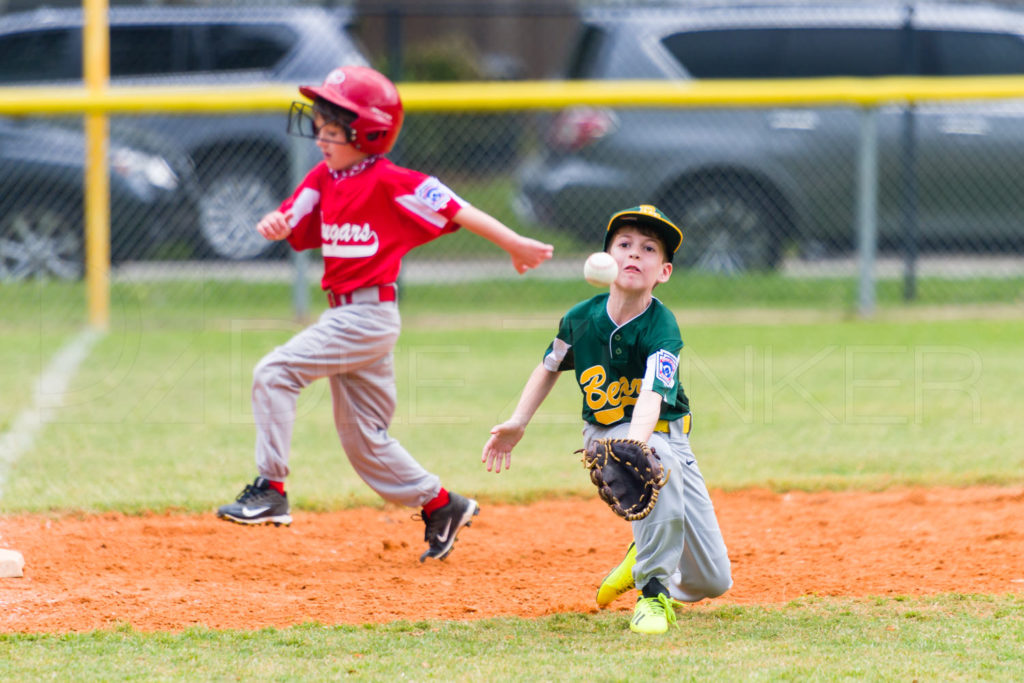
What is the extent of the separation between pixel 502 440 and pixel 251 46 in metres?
7.41

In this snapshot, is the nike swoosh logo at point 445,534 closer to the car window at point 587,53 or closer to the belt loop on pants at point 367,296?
the belt loop on pants at point 367,296

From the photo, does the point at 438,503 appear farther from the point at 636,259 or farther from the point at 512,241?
the point at 636,259

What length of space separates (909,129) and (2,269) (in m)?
7.07

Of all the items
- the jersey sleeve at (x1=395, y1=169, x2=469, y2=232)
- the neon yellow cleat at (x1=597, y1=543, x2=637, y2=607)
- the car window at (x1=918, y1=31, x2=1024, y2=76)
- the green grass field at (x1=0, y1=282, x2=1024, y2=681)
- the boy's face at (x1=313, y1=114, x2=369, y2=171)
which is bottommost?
the green grass field at (x1=0, y1=282, x2=1024, y2=681)

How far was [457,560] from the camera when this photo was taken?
4.14 metres

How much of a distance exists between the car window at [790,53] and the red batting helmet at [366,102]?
612 cm

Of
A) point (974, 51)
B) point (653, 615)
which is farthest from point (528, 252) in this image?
point (974, 51)

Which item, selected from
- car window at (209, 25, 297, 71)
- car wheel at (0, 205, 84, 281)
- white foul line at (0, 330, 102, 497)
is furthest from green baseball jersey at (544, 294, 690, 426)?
car window at (209, 25, 297, 71)

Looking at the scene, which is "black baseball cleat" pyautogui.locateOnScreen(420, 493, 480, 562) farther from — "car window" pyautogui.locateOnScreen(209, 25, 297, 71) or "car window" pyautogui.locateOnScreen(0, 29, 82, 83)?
"car window" pyautogui.locateOnScreen(0, 29, 82, 83)

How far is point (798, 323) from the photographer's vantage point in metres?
9.27

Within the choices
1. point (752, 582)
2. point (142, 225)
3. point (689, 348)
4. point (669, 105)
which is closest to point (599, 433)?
point (752, 582)

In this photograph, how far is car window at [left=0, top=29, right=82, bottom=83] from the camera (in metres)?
10.1

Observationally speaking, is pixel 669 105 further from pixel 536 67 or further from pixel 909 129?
pixel 536 67

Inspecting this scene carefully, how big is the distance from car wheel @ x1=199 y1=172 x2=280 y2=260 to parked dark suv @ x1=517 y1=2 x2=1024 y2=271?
6.77 feet
